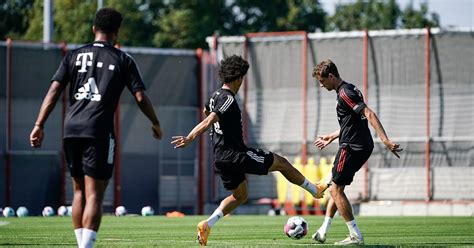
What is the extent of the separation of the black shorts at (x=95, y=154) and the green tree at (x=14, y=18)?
5172cm

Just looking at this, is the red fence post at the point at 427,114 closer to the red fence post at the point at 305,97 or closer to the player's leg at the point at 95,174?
the red fence post at the point at 305,97

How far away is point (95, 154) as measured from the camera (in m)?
10.1

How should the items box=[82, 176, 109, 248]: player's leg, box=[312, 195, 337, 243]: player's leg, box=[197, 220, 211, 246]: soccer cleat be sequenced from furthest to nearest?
box=[312, 195, 337, 243]: player's leg → box=[197, 220, 211, 246]: soccer cleat → box=[82, 176, 109, 248]: player's leg

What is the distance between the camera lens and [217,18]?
63.8 metres

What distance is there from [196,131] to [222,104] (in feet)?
1.87

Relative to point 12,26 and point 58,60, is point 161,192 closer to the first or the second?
point 58,60

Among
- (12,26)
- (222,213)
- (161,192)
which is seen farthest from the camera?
(12,26)

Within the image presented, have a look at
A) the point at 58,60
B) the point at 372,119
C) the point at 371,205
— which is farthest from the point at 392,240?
the point at 58,60

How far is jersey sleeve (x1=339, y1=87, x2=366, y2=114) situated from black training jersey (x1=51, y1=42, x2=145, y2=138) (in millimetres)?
4341

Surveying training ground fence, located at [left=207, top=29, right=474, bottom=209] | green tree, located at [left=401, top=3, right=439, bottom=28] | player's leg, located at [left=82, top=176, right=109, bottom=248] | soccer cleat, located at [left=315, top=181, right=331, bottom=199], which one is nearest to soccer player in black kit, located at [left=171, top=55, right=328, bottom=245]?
soccer cleat, located at [left=315, top=181, right=331, bottom=199]

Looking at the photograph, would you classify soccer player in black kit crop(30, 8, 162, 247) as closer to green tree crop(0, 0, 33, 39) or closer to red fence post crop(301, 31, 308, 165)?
red fence post crop(301, 31, 308, 165)

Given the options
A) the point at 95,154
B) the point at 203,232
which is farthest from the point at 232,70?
the point at 95,154

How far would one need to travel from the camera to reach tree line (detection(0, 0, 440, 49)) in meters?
60.7

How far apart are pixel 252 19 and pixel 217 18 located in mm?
2583
